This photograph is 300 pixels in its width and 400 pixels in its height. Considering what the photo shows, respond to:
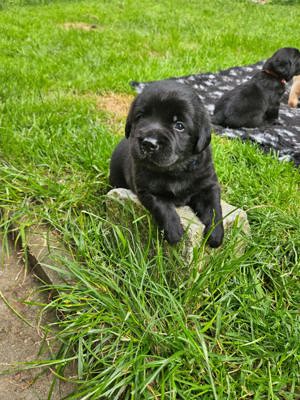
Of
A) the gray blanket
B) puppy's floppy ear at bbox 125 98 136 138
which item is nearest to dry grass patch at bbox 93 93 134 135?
the gray blanket

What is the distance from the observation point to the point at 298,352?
7.79 ft

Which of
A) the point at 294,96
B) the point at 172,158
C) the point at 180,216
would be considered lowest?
the point at 294,96

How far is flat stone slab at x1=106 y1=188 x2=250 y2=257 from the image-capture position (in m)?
2.70

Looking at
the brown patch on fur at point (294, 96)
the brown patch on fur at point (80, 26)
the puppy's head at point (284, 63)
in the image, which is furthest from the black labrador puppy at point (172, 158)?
the brown patch on fur at point (80, 26)

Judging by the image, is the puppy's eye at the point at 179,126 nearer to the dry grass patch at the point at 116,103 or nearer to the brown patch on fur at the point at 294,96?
the dry grass patch at the point at 116,103

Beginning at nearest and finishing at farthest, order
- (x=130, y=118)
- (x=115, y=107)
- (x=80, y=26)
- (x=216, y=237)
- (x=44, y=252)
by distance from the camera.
A: (x=216, y=237) → (x=130, y=118) → (x=44, y=252) → (x=115, y=107) → (x=80, y=26)

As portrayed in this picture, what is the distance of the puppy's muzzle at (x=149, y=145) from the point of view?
2.52 m

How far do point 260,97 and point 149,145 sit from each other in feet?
10.0

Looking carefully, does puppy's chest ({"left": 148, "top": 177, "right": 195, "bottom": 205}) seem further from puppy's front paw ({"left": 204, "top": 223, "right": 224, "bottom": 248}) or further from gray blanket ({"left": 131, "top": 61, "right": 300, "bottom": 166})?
gray blanket ({"left": 131, "top": 61, "right": 300, "bottom": 166})

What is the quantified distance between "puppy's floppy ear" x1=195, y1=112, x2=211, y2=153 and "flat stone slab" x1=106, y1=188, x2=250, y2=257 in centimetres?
41

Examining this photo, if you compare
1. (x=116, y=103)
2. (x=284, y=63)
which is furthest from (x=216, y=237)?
(x=284, y=63)

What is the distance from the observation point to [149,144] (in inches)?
99.6

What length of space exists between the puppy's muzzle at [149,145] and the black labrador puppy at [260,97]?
2.72 metres

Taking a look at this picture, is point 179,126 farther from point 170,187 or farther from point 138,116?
point 170,187
